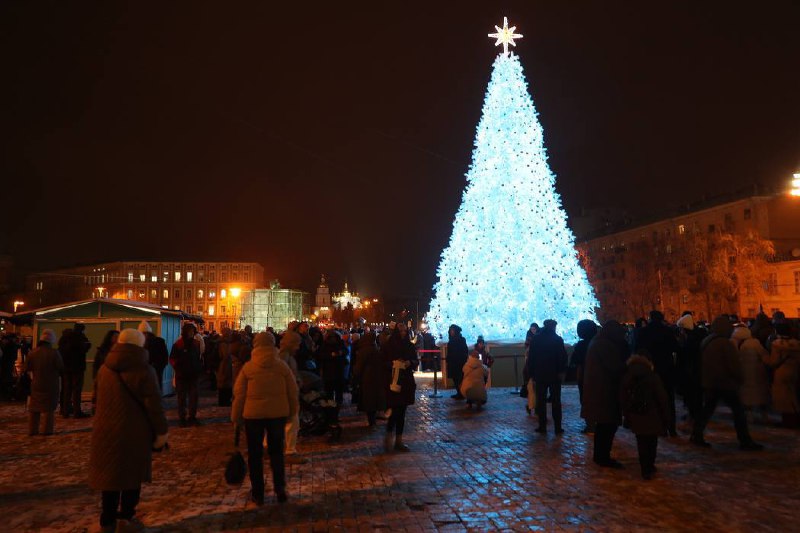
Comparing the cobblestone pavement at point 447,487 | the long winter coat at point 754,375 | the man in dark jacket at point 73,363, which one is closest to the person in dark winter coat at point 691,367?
the cobblestone pavement at point 447,487

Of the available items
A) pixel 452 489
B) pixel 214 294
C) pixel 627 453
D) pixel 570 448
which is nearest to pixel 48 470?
pixel 452 489

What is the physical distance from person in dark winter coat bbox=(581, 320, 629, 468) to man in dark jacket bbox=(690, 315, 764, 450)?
196 cm

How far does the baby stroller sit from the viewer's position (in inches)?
422

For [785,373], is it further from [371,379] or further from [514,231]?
[514,231]

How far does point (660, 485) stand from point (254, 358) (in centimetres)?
469

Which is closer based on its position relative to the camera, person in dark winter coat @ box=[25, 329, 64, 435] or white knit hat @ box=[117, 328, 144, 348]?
white knit hat @ box=[117, 328, 144, 348]

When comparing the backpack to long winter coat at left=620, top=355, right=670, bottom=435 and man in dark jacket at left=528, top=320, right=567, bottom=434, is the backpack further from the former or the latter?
man in dark jacket at left=528, top=320, right=567, bottom=434

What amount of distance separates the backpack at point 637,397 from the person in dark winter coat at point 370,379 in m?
5.16

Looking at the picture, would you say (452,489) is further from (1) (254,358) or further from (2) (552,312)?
(2) (552,312)

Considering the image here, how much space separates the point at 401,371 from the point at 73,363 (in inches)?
297

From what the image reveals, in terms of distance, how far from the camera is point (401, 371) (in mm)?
9344

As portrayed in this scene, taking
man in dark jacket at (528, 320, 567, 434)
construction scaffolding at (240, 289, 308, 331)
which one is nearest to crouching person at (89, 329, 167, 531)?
man in dark jacket at (528, 320, 567, 434)

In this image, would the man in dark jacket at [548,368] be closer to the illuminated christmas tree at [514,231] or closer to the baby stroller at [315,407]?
the baby stroller at [315,407]

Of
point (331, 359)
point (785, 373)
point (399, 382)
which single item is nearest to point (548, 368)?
point (399, 382)
